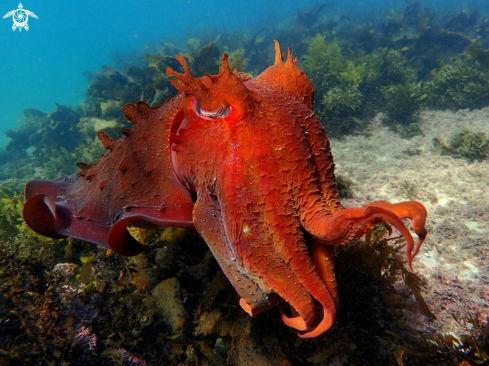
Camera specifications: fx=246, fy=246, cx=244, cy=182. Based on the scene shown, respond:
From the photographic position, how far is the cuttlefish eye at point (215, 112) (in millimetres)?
1603

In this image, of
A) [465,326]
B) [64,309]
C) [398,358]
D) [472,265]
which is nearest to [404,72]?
[472,265]

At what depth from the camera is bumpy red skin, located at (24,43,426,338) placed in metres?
1.37

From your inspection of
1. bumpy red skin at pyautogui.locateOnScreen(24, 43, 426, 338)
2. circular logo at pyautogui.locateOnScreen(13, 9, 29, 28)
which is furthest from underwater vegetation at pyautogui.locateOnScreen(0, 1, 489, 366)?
circular logo at pyautogui.locateOnScreen(13, 9, 29, 28)

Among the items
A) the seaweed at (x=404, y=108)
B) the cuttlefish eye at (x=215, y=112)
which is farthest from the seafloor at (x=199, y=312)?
the seaweed at (x=404, y=108)

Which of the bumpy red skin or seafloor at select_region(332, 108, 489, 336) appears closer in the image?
the bumpy red skin

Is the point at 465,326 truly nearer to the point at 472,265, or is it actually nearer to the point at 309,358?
the point at 472,265

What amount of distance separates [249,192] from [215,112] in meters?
0.61

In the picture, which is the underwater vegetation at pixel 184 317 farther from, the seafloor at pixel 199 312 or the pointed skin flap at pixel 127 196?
the pointed skin flap at pixel 127 196

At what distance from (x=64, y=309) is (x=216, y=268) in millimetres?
1792

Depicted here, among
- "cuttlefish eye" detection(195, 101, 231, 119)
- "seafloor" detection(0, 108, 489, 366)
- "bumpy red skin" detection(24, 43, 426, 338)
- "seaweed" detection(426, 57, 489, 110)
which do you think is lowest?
"seaweed" detection(426, 57, 489, 110)

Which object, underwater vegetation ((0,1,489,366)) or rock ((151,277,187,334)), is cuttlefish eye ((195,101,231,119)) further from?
rock ((151,277,187,334))

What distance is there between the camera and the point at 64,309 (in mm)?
2855

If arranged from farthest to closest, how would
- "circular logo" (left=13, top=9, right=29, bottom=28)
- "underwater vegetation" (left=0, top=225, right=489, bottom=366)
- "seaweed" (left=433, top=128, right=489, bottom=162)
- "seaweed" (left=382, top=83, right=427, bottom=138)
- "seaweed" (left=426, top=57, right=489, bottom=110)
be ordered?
1. "circular logo" (left=13, top=9, right=29, bottom=28)
2. "seaweed" (left=426, top=57, right=489, bottom=110)
3. "seaweed" (left=382, top=83, right=427, bottom=138)
4. "seaweed" (left=433, top=128, right=489, bottom=162)
5. "underwater vegetation" (left=0, top=225, right=489, bottom=366)

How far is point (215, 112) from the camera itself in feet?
5.35
